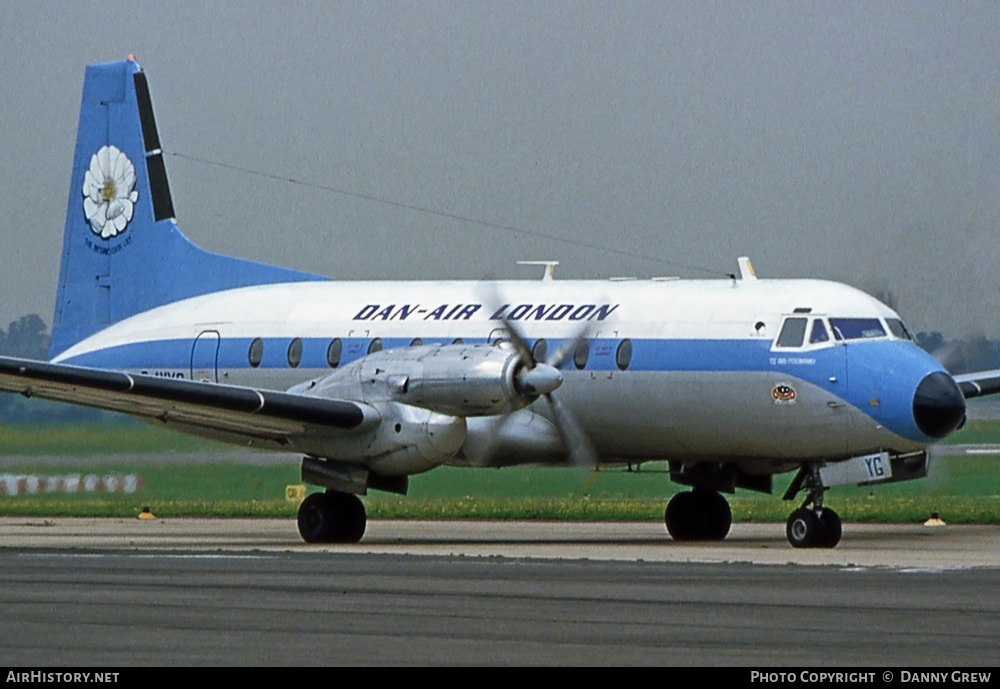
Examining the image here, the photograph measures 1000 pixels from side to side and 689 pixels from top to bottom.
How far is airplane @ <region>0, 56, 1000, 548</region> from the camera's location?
2323cm

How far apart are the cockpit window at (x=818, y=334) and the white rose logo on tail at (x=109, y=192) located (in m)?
12.7

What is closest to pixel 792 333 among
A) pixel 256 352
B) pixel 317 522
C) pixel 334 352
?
pixel 317 522

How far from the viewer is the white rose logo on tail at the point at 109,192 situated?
1227 inches

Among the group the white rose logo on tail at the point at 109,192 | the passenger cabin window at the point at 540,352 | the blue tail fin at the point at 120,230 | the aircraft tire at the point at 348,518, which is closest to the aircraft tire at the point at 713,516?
the passenger cabin window at the point at 540,352

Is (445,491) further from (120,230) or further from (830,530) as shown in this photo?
(830,530)

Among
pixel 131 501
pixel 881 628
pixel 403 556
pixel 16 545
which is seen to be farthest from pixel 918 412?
pixel 131 501

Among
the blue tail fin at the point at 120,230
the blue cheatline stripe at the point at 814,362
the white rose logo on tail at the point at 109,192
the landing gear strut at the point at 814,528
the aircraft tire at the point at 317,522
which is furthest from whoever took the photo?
the white rose logo on tail at the point at 109,192

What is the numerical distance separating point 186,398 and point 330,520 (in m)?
2.73

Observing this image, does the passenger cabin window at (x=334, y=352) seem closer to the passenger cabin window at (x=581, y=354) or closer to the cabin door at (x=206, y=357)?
the cabin door at (x=206, y=357)

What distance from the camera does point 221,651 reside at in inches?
461

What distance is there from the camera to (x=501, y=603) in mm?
15000
